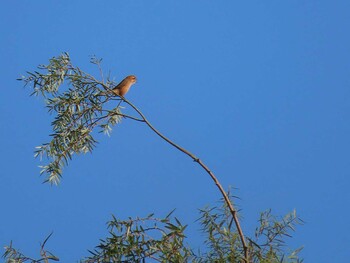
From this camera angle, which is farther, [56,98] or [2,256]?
[56,98]

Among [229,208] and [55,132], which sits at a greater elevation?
[55,132]

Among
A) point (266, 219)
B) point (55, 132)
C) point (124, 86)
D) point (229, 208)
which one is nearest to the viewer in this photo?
point (229, 208)

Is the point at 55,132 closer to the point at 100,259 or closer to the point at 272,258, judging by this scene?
the point at 100,259

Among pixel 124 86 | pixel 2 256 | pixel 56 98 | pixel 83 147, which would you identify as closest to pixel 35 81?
pixel 56 98

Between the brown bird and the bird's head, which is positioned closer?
the brown bird

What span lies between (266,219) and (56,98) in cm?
172

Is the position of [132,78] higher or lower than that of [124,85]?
higher

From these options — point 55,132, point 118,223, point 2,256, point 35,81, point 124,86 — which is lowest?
point 2,256

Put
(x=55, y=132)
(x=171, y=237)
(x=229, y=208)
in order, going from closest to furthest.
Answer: (x=171, y=237) < (x=229, y=208) < (x=55, y=132)

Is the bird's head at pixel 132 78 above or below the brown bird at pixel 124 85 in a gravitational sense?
above

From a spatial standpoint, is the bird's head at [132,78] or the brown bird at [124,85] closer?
the brown bird at [124,85]

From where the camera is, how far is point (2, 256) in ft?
13.6

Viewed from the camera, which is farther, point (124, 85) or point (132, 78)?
point (132, 78)

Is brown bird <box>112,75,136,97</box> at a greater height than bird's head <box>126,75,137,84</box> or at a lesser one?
lesser
